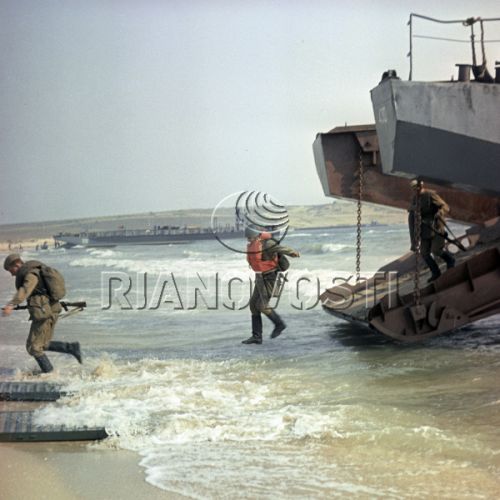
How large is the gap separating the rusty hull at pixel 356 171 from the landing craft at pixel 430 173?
0.01 m

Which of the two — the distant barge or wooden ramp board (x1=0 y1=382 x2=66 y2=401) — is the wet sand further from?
the distant barge

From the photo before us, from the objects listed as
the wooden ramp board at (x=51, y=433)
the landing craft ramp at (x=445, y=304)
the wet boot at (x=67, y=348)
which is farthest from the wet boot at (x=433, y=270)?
the wooden ramp board at (x=51, y=433)

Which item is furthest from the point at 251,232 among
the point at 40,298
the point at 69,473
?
the point at 69,473

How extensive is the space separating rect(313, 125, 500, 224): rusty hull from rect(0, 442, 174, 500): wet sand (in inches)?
212

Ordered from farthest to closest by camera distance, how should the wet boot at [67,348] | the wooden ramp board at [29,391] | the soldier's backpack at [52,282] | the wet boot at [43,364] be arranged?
1. the wet boot at [67,348]
2. the wet boot at [43,364]
3. the soldier's backpack at [52,282]
4. the wooden ramp board at [29,391]

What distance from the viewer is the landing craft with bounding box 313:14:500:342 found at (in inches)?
304

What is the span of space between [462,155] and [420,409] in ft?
9.60

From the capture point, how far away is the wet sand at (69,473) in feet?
14.5

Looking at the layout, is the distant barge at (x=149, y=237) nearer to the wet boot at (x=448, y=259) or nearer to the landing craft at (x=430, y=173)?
the landing craft at (x=430, y=173)

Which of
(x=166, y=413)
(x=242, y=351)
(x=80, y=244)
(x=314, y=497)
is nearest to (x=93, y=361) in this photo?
(x=242, y=351)

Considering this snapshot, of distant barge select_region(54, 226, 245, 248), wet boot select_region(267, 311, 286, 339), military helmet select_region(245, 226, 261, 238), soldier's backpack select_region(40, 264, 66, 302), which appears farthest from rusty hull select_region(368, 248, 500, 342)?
distant barge select_region(54, 226, 245, 248)

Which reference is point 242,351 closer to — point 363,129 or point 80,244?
point 363,129

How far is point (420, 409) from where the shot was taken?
6.14 meters

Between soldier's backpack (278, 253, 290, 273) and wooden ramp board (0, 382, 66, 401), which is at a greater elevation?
soldier's backpack (278, 253, 290, 273)
